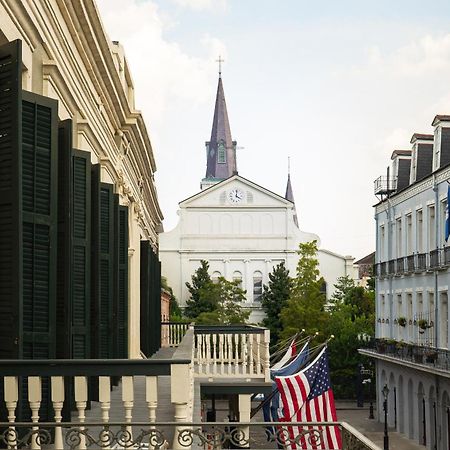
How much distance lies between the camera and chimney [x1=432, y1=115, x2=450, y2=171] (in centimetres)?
3762

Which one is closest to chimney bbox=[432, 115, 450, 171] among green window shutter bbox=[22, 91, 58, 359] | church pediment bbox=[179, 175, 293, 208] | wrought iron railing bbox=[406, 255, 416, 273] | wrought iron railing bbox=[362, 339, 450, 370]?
wrought iron railing bbox=[406, 255, 416, 273]

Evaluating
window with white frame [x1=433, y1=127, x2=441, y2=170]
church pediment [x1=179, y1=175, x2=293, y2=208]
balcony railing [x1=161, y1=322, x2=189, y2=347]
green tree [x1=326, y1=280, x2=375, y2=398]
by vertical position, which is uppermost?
church pediment [x1=179, y1=175, x2=293, y2=208]

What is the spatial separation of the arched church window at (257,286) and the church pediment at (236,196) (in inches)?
226

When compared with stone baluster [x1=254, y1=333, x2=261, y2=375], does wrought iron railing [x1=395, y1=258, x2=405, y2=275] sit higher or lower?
higher

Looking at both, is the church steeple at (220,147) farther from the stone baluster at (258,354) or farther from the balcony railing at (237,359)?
the stone baluster at (258,354)

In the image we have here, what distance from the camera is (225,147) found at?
118125 millimetres

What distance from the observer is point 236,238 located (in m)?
85.9

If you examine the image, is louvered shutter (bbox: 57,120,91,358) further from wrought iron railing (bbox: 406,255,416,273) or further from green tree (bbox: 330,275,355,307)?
green tree (bbox: 330,275,355,307)

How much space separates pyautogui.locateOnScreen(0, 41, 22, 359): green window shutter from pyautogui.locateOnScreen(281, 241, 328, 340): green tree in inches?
2159

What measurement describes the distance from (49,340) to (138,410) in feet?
8.89

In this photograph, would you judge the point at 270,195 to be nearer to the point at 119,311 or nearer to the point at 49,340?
the point at 119,311

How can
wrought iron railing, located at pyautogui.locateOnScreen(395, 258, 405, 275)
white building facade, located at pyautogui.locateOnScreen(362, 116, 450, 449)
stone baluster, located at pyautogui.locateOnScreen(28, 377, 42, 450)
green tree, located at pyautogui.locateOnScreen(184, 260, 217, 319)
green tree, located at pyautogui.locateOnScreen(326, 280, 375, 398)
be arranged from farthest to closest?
green tree, located at pyautogui.locateOnScreen(184, 260, 217, 319)
green tree, located at pyautogui.locateOnScreen(326, 280, 375, 398)
wrought iron railing, located at pyautogui.locateOnScreen(395, 258, 405, 275)
white building facade, located at pyautogui.locateOnScreen(362, 116, 450, 449)
stone baluster, located at pyautogui.locateOnScreen(28, 377, 42, 450)

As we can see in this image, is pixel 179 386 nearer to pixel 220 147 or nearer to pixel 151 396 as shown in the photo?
pixel 151 396

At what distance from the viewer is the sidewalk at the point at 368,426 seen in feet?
128
